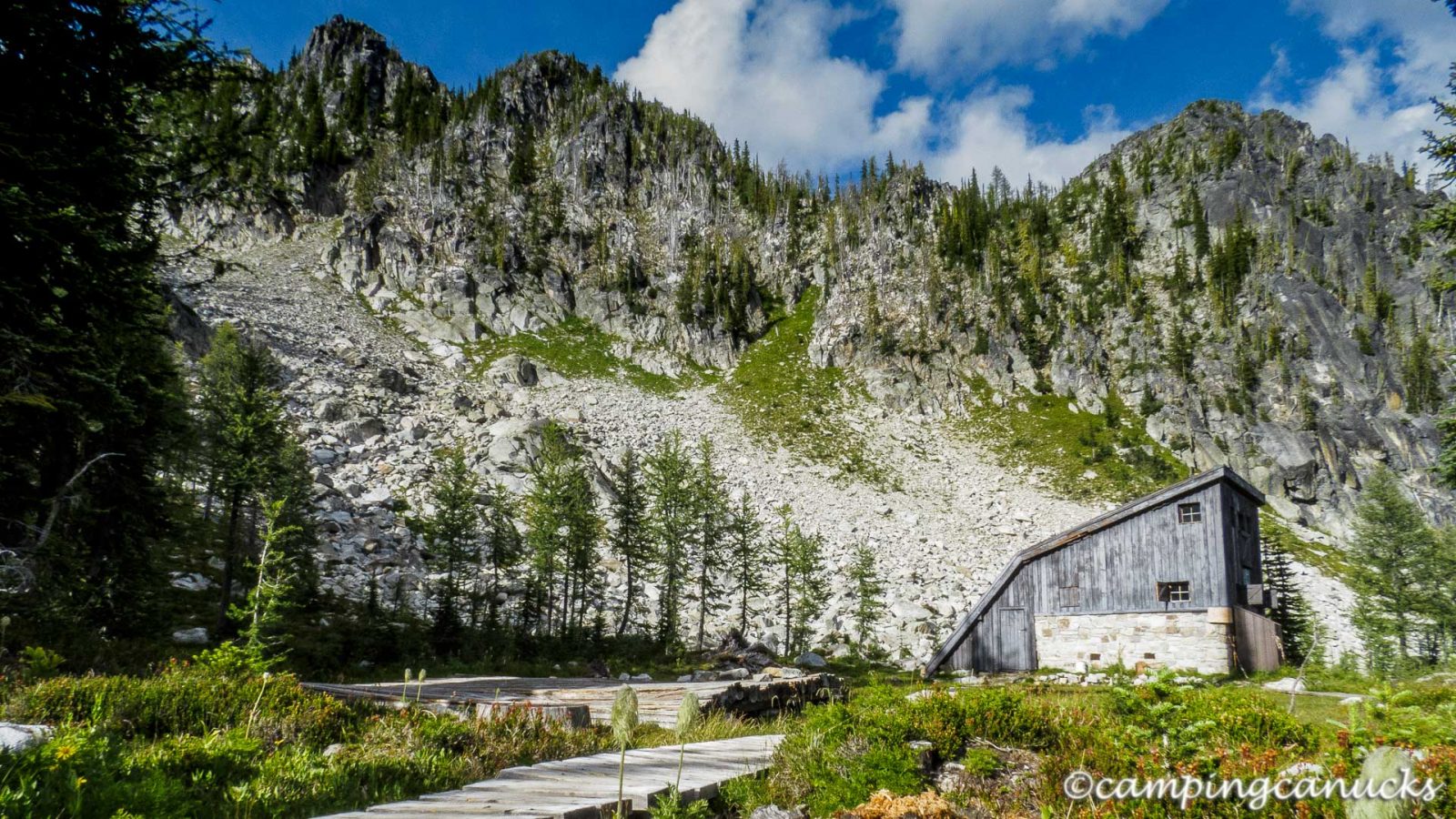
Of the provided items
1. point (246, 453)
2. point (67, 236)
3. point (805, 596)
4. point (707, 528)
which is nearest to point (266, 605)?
point (67, 236)

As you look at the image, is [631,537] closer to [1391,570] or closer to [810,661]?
[810,661]

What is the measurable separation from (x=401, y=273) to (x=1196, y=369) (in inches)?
4008

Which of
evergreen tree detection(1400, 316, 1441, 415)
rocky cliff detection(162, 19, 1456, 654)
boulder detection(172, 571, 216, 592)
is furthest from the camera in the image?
evergreen tree detection(1400, 316, 1441, 415)

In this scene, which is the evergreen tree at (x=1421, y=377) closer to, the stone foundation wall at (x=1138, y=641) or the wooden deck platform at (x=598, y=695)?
the stone foundation wall at (x=1138, y=641)

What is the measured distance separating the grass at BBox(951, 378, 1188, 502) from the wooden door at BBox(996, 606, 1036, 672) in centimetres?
3670

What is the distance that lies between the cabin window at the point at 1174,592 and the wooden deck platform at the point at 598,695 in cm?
1589

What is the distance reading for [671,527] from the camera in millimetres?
31828

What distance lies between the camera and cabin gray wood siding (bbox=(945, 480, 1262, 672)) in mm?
22734

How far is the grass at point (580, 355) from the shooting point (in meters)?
72.5

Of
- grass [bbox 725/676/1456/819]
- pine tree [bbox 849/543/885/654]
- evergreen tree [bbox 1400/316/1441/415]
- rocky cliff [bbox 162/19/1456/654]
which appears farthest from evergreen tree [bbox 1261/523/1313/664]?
evergreen tree [bbox 1400/316/1441/415]

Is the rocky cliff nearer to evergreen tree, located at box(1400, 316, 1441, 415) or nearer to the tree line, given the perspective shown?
evergreen tree, located at box(1400, 316, 1441, 415)

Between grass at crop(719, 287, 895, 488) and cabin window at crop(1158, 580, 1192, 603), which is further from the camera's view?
Result: grass at crop(719, 287, 895, 488)

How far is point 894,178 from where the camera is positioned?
407 ft

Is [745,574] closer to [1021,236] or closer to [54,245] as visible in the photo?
[54,245]
